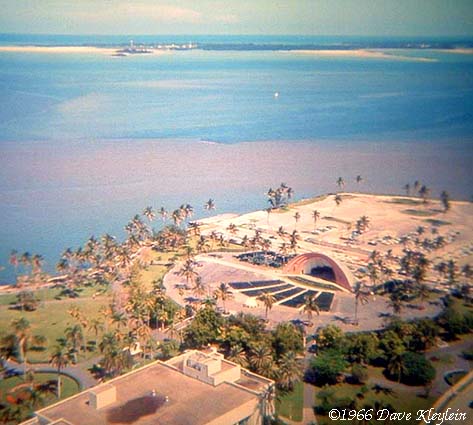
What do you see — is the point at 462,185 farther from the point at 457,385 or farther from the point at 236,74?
the point at 236,74

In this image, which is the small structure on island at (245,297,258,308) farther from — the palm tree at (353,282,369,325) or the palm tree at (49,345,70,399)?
the palm tree at (49,345,70,399)

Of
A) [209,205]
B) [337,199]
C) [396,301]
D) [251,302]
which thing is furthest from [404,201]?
[251,302]

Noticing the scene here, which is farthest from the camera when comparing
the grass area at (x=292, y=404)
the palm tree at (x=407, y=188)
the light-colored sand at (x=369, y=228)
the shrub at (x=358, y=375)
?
the palm tree at (x=407, y=188)

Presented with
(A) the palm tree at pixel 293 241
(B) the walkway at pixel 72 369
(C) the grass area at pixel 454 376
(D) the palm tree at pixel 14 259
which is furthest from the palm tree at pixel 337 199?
(B) the walkway at pixel 72 369

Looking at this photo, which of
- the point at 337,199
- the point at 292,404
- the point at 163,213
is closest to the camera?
the point at 292,404

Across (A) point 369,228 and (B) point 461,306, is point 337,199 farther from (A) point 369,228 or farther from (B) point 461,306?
(B) point 461,306

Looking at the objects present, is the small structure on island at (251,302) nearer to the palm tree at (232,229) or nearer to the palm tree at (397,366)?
the palm tree at (397,366)

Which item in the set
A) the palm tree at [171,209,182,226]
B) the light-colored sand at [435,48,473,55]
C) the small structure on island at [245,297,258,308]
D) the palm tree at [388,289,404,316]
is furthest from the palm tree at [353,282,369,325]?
the light-colored sand at [435,48,473,55]
